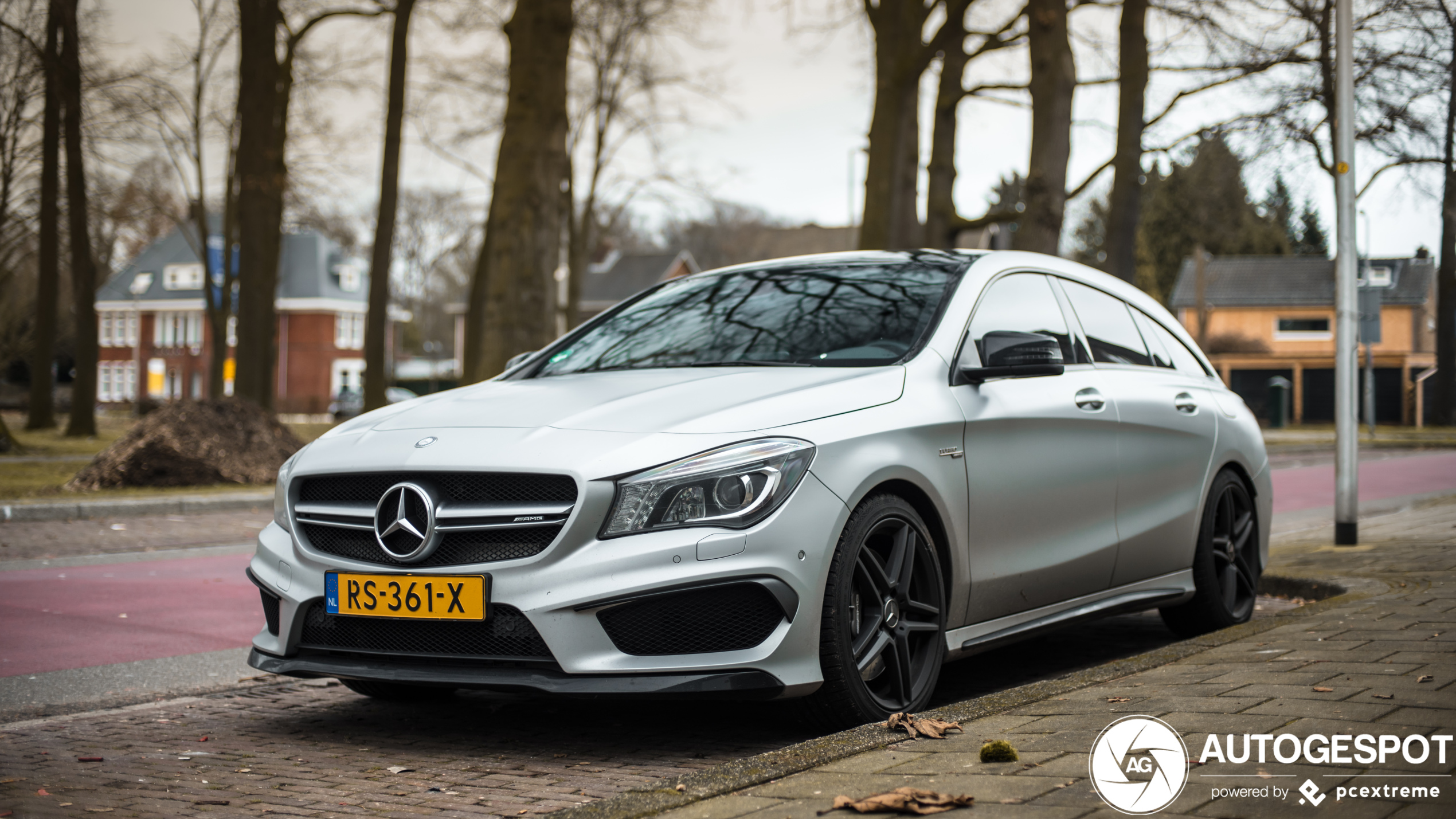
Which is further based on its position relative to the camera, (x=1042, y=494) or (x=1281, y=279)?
(x=1281, y=279)

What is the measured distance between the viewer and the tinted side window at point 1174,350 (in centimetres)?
643

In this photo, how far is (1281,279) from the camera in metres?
59.2

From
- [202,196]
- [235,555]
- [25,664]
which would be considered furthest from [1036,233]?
[202,196]

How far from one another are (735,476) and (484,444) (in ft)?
2.56

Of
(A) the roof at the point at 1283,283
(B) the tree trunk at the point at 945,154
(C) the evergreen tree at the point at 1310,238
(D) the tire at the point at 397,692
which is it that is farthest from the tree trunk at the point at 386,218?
(C) the evergreen tree at the point at 1310,238

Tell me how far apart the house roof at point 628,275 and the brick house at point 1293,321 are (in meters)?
→ 27.4

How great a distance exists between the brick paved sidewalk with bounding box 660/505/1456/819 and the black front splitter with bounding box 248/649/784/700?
0.49 m

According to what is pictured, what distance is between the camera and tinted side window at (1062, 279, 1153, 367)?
582 centimetres

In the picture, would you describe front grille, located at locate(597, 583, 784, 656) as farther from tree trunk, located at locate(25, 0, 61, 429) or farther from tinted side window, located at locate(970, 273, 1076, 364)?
tree trunk, located at locate(25, 0, 61, 429)

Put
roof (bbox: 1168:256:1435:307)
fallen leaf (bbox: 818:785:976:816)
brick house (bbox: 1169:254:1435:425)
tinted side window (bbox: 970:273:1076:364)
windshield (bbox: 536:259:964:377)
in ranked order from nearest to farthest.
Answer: fallen leaf (bbox: 818:785:976:816), windshield (bbox: 536:259:964:377), tinted side window (bbox: 970:273:1076:364), brick house (bbox: 1169:254:1435:425), roof (bbox: 1168:256:1435:307)

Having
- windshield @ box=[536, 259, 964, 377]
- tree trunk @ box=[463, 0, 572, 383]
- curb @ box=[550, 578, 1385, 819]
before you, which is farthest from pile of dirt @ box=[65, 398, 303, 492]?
curb @ box=[550, 578, 1385, 819]

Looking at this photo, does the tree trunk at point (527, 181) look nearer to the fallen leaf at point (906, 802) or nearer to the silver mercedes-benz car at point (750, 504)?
the silver mercedes-benz car at point (750, 504)

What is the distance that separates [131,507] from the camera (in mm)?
12812

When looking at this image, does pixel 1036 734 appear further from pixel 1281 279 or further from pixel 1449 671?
pixel 1281 279
